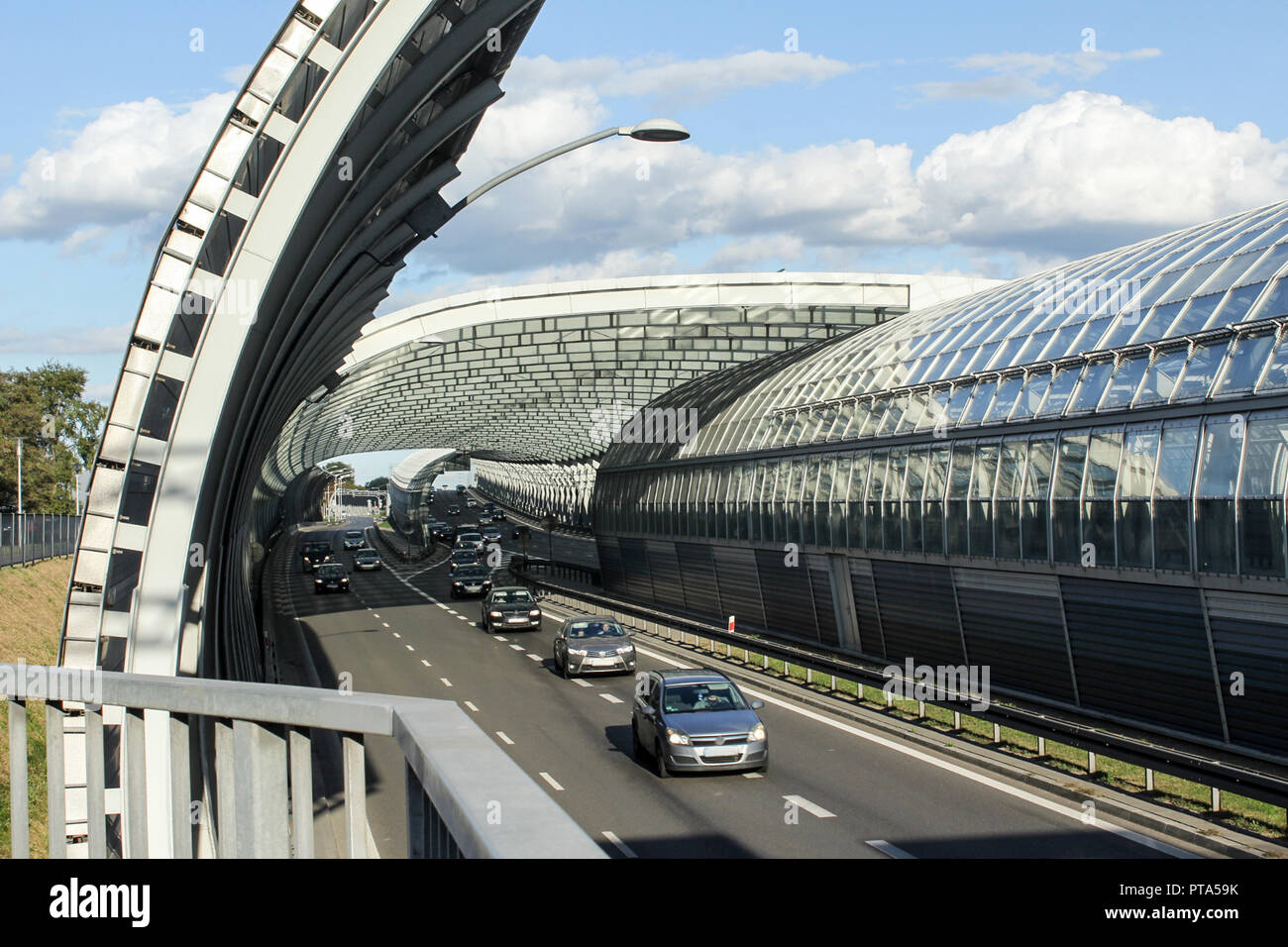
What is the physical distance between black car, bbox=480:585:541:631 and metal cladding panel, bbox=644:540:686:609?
7.90 meters

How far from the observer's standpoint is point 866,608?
112 ft

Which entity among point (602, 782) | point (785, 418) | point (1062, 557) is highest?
point (785, 418)

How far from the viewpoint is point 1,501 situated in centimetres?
6481

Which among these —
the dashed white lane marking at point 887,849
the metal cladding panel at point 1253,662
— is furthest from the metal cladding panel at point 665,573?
the dashed white lane marking at point 887,849

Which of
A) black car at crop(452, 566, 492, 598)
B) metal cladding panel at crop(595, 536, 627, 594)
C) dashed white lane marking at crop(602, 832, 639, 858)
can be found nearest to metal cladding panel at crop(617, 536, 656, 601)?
metal cladding panel at crop(595, 536, 627, 594)

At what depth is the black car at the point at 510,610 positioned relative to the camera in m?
45.2

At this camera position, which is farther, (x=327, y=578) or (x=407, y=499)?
(x=407, y=499)

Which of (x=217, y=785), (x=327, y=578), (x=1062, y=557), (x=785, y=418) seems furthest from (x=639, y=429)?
(x=217, y=785)

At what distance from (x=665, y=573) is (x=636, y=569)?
A: 462 centimetres

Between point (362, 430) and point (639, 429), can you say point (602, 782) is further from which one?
point (362, 430)

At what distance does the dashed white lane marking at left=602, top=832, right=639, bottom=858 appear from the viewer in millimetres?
15469

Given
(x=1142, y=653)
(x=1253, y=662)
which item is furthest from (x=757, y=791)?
(x=1253, y=662)

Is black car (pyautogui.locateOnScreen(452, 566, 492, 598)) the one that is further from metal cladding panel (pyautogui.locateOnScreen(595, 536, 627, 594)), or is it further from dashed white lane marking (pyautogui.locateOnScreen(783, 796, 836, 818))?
dashed white lane marking (pyautogui.locateOnScreen(783, 796, 836, 818))

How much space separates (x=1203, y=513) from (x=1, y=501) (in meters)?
60.7
